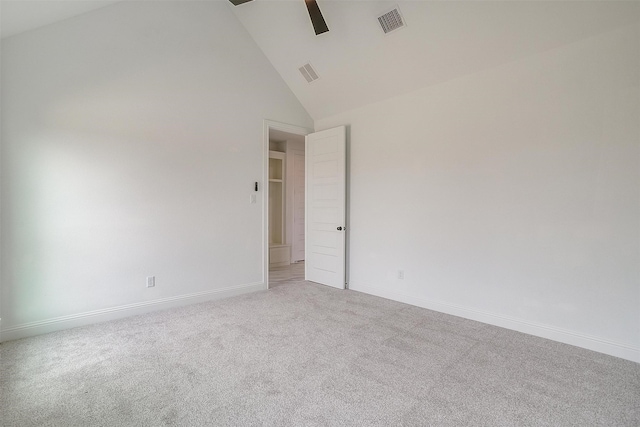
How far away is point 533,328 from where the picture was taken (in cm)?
277

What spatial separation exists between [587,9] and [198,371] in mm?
4016

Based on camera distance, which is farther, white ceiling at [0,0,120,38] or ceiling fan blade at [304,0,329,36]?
ceiling fan blade at [304,0,329,36]

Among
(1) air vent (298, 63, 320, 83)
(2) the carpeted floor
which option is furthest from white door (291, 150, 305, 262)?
(2) the carpeted floor

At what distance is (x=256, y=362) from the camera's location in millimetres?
2248

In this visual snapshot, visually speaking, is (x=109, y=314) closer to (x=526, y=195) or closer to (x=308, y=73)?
(x=308, y=73)

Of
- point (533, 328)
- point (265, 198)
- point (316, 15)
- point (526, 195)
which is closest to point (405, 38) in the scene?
point (316, 15)

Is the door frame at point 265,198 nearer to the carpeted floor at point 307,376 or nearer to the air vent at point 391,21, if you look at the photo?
the carpeted floor at point 307,376

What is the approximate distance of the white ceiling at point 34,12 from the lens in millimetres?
2241

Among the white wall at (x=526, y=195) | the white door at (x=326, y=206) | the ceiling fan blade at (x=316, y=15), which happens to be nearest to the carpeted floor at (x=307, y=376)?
the white wall at (x=526, y=195)

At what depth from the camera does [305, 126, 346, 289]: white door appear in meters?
4.32

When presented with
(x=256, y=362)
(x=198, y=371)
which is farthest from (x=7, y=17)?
(x=256, y=362)

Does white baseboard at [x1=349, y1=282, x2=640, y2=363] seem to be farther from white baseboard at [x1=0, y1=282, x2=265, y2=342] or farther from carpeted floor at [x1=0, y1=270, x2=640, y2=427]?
white baseboard at [x1=0, y1=282, x2=265, y2=342]

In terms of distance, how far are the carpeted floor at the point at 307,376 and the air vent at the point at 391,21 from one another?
10.0 feet

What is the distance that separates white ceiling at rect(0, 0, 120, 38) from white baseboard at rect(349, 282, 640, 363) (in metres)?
4.42
